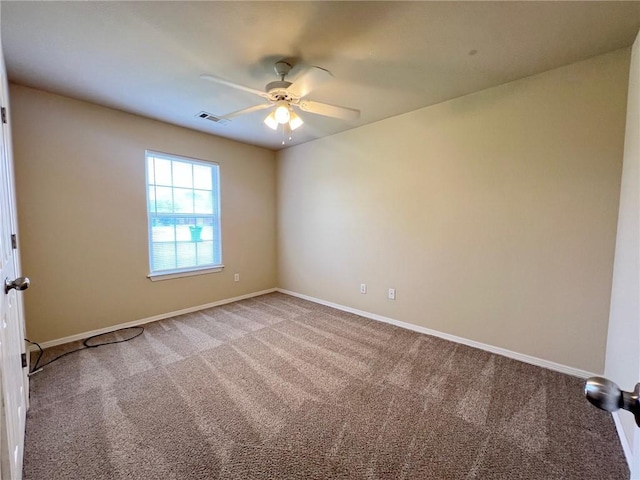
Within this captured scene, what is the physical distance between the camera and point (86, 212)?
9.24 feet

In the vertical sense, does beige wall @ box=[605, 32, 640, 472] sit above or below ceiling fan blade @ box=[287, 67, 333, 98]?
below

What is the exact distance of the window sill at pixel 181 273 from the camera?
10.9 ft

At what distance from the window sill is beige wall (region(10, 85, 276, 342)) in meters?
0.07

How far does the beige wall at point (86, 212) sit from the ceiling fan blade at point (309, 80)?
7.35 ft

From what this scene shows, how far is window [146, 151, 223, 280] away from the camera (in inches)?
132

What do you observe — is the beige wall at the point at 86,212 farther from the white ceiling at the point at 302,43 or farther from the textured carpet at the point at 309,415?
the textured carpet at the point at 309,415

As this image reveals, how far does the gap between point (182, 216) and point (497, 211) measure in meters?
3.66

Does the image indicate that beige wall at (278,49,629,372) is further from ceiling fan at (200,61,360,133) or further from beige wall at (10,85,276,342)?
beige wall at (10,85,276,342)

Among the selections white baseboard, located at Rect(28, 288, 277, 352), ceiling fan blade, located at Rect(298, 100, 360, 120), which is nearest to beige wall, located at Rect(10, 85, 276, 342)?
white baseboard, located at Rect(28, 288, 277, 352)

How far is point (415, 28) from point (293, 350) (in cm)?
271

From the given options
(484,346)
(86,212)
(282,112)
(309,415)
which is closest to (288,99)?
(282,112)

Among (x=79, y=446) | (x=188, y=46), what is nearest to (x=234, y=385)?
(x=79, y=446)

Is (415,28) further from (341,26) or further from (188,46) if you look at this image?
(188,46)

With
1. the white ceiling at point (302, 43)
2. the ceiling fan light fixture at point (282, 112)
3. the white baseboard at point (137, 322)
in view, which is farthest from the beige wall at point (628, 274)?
the white baseboard at point (137, 322)
